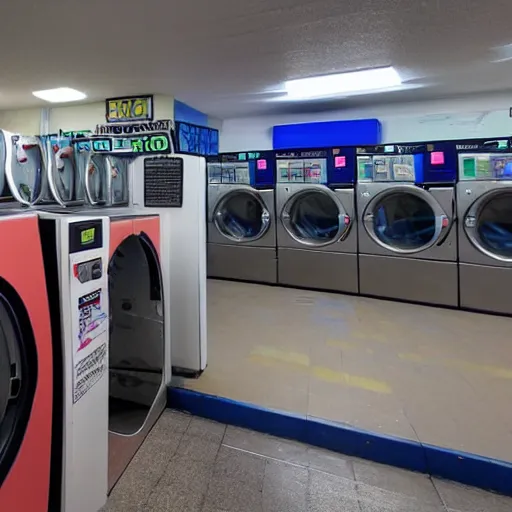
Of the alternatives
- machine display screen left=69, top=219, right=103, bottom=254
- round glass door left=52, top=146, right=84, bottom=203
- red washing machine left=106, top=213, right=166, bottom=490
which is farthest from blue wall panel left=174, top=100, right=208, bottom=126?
machine display screen left=69, top=219, right=103, bottom=254

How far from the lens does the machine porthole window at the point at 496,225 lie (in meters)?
3.40

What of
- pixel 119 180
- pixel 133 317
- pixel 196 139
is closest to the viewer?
pixel 133 317

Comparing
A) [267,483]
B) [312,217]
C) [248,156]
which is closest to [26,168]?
[267,483]

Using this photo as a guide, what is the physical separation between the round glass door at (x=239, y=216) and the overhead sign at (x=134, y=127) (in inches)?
42.0

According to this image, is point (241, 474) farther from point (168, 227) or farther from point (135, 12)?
point (135, 12)

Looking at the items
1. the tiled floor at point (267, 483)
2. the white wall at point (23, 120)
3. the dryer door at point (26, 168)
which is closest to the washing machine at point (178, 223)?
the dryer door at point (26, 168)

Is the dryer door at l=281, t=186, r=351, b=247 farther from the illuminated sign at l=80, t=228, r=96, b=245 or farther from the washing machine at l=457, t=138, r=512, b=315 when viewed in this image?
the illuminated sign at l=80, t=228, r=96, b=245

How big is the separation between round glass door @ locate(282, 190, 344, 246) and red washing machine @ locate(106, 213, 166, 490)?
8.23ft

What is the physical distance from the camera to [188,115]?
4.62 meters

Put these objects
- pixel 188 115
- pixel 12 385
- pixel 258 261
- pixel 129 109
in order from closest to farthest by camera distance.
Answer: pixel 12 385 < pixel 129 109 < pixel 258 261 < pixel 188 115

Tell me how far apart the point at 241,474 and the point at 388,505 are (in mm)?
586

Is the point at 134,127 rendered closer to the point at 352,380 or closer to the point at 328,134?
the point at 328,134

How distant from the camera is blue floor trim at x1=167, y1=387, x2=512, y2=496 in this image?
4.93 feet

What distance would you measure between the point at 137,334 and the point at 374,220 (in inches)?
107
